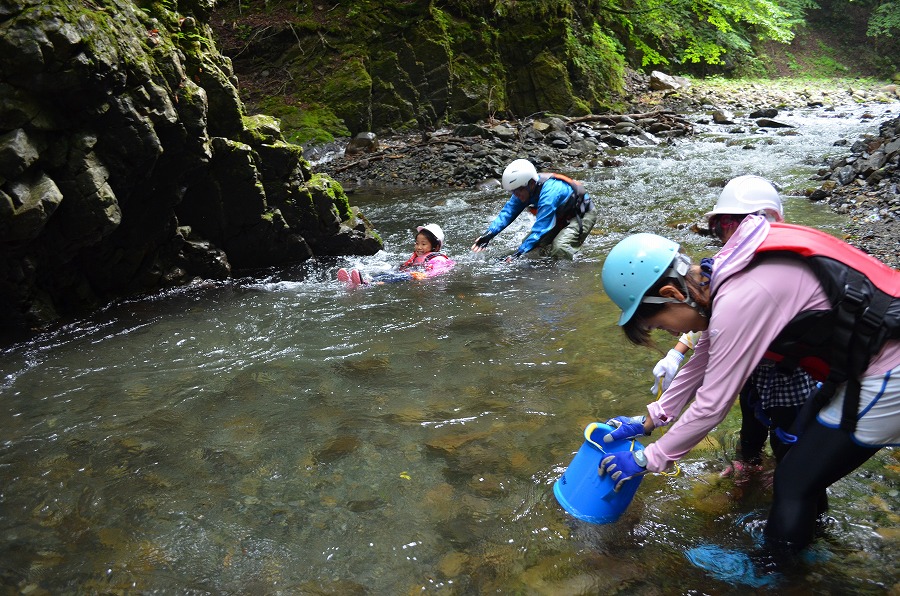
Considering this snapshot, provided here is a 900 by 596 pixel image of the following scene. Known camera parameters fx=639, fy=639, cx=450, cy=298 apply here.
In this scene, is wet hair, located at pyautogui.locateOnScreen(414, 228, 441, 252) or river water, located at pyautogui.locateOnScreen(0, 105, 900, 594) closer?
river water, located at pyautogui.locateOnScreen(0, 105, 900, 594)

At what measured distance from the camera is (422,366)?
507cm

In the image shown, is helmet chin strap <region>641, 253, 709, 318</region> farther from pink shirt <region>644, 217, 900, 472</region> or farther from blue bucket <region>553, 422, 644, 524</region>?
blue bucket <region>553, 422, 644, 524</region>

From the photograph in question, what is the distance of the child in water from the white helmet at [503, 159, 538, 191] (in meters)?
1.20

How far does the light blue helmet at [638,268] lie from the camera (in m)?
2.41

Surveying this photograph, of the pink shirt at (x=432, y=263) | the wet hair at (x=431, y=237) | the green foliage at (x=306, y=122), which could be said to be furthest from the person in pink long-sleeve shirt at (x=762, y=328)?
the green foliage at (x=306, y=122)

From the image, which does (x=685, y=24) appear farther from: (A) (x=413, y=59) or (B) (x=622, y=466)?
(B) (x=622, y=466)

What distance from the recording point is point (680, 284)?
2.42 metres

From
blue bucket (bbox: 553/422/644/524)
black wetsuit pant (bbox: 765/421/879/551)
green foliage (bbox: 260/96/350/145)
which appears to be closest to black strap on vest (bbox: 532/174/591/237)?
blue bucket (bbox: 553/422/644/524)

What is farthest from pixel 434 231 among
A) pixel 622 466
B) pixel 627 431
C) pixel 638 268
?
pixel 638 268

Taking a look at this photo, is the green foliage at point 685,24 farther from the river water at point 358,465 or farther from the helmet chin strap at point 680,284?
the helmet chin strap at point 680,284

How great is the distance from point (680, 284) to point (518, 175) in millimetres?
6501

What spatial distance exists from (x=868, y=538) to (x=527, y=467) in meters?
1.59

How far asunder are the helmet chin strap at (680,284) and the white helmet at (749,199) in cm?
132

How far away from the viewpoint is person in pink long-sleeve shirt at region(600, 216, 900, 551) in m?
2.18
